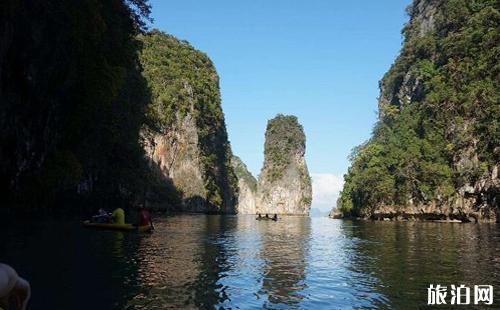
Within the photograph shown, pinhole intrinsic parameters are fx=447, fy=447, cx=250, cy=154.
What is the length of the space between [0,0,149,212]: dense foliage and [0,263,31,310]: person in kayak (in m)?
17.8

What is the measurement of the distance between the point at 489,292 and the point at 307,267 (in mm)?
5680

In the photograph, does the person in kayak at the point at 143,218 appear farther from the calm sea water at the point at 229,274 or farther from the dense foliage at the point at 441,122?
the dense foliage at the point at 441,122

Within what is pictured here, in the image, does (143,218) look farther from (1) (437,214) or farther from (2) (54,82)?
(1) (437,214)

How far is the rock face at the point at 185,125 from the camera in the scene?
309 feet

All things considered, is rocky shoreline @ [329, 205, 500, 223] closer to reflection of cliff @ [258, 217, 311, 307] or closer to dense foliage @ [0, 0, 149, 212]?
reflection of cliff @ [258, 217, 311, 307]

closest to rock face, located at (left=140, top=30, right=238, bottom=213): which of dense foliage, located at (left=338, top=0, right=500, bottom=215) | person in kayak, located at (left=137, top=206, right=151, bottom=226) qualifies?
dense foliage, located at (left=338, top=0, right=500, bottom=215)

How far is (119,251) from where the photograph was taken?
1644 cm

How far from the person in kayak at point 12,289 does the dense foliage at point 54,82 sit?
1782 centimetres

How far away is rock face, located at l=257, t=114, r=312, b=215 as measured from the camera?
178 m

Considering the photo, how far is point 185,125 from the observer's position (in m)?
102

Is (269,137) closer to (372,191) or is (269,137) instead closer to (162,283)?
(372,191)

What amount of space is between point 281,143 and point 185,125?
81.4 meters

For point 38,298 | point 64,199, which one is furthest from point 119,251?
point 64,199

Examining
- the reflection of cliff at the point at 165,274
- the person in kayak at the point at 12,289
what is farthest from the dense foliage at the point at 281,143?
the person in kayak at the point at 12,289
